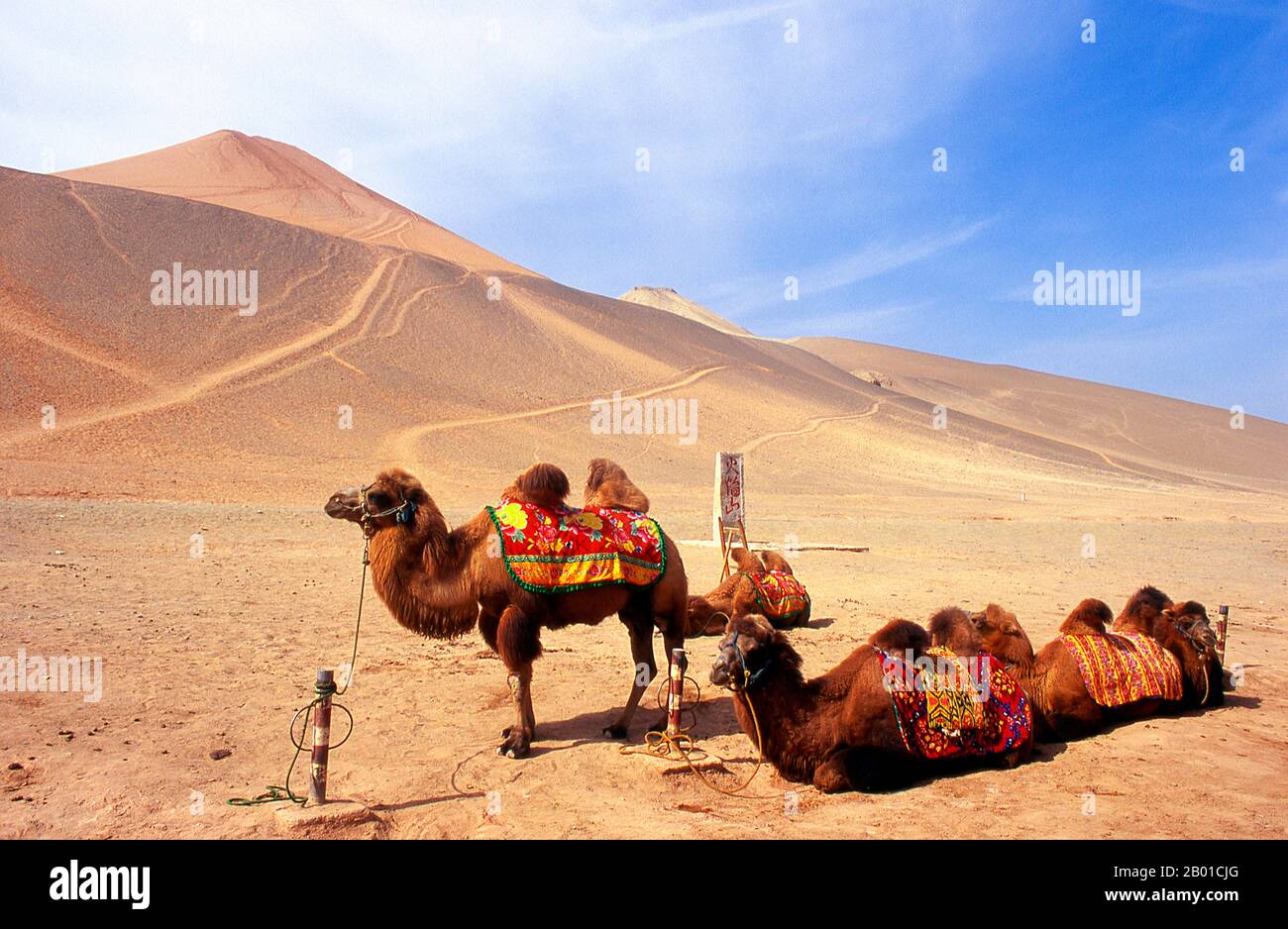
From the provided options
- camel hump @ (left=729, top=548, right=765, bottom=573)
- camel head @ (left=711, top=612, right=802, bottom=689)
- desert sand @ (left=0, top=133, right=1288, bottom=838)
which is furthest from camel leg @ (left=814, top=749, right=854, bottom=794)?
camel hump @ (left=729, top=548, right=765, bottom=573)

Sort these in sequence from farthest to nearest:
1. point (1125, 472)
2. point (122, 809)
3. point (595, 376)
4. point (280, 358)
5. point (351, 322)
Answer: point (1125, 472) < point (595, 376) < point (351, 322) < point (280, 358) < point (122, 809)

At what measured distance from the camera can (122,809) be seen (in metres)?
5.27

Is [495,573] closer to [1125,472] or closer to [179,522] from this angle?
[179,522]

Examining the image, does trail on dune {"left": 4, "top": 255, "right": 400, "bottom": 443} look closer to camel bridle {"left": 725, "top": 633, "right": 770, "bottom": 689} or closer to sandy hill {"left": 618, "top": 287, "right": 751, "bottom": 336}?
camel bridle {"left": 725, "top": 633, "right": 770, "bottom": 689}

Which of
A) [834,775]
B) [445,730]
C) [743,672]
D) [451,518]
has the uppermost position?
[451,518]

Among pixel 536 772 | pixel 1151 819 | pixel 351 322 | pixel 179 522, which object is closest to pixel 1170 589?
pixel 1151 819

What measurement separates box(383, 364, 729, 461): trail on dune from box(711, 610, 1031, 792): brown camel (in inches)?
1294

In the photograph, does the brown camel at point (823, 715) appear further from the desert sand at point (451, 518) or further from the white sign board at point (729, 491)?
the white sign board at point (729, 491)

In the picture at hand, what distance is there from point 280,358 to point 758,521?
30.7 metres

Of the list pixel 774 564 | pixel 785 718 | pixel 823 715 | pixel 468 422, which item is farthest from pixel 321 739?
pixel 468 422

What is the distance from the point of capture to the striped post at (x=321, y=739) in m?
5.22

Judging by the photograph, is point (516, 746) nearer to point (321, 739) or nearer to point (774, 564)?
point (321, 739)

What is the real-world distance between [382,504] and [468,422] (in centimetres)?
3899

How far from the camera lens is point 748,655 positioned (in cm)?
569
